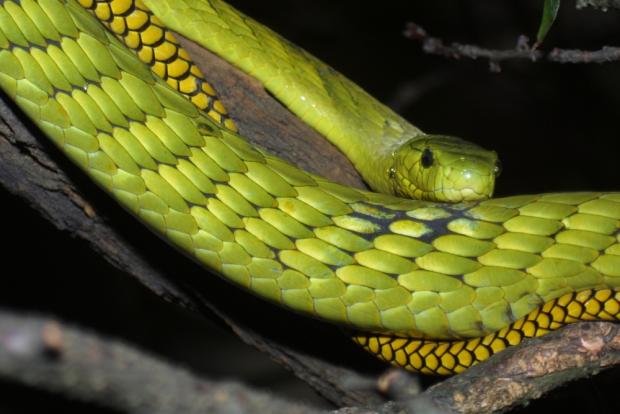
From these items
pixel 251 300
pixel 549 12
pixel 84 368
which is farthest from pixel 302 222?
pixel 84 368

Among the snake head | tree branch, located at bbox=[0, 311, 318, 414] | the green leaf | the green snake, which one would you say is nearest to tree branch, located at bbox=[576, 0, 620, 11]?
the green leaf

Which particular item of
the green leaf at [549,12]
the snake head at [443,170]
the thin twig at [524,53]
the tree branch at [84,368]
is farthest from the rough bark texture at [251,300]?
the green leaf at [549,12]

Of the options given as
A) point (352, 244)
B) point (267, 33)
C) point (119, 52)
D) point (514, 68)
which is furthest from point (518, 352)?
point (514, 68)

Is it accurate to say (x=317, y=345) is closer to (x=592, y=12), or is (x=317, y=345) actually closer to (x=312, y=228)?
(x=312, y=228)

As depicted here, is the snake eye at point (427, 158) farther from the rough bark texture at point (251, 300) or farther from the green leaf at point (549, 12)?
the green leaf at point (549, 12)

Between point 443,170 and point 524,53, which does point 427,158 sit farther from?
point 524,53

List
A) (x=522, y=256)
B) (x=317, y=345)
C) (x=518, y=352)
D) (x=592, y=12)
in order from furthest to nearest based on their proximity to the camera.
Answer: (x=592, y=12), (x=317, y=345), (x=522, y=256), (x=518, y=352)

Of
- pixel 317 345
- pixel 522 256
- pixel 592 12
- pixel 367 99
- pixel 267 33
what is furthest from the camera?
pixel 592 12
